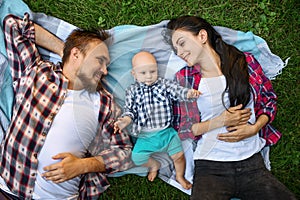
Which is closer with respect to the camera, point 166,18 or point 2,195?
point 2,195

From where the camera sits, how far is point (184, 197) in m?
1.64

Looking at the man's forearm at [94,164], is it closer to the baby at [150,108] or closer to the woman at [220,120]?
the baby at [150,108]

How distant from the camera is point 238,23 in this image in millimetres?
1681

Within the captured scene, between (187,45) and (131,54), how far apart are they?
8.6 inches

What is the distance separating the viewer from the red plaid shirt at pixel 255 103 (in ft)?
4.93

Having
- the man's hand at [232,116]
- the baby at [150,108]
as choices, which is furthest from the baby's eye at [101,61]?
the man's hand at [232,116]

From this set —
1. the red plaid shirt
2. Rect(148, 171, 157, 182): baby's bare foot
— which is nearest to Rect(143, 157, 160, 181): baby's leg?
Rect(148, 171, 157, 182): baby's bare foot

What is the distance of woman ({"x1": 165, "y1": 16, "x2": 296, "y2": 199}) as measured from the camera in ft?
4.82

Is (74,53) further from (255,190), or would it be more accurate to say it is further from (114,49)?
(255,190)

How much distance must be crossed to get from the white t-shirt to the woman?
13.1 inches

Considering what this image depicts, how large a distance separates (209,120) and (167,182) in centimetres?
31

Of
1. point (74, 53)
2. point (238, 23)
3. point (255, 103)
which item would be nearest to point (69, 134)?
point (74, 53)

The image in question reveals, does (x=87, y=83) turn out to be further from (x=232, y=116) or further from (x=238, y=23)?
(x=238, y=23)

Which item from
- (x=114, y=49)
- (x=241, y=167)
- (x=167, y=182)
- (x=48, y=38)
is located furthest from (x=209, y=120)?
(x=48, y=38)
